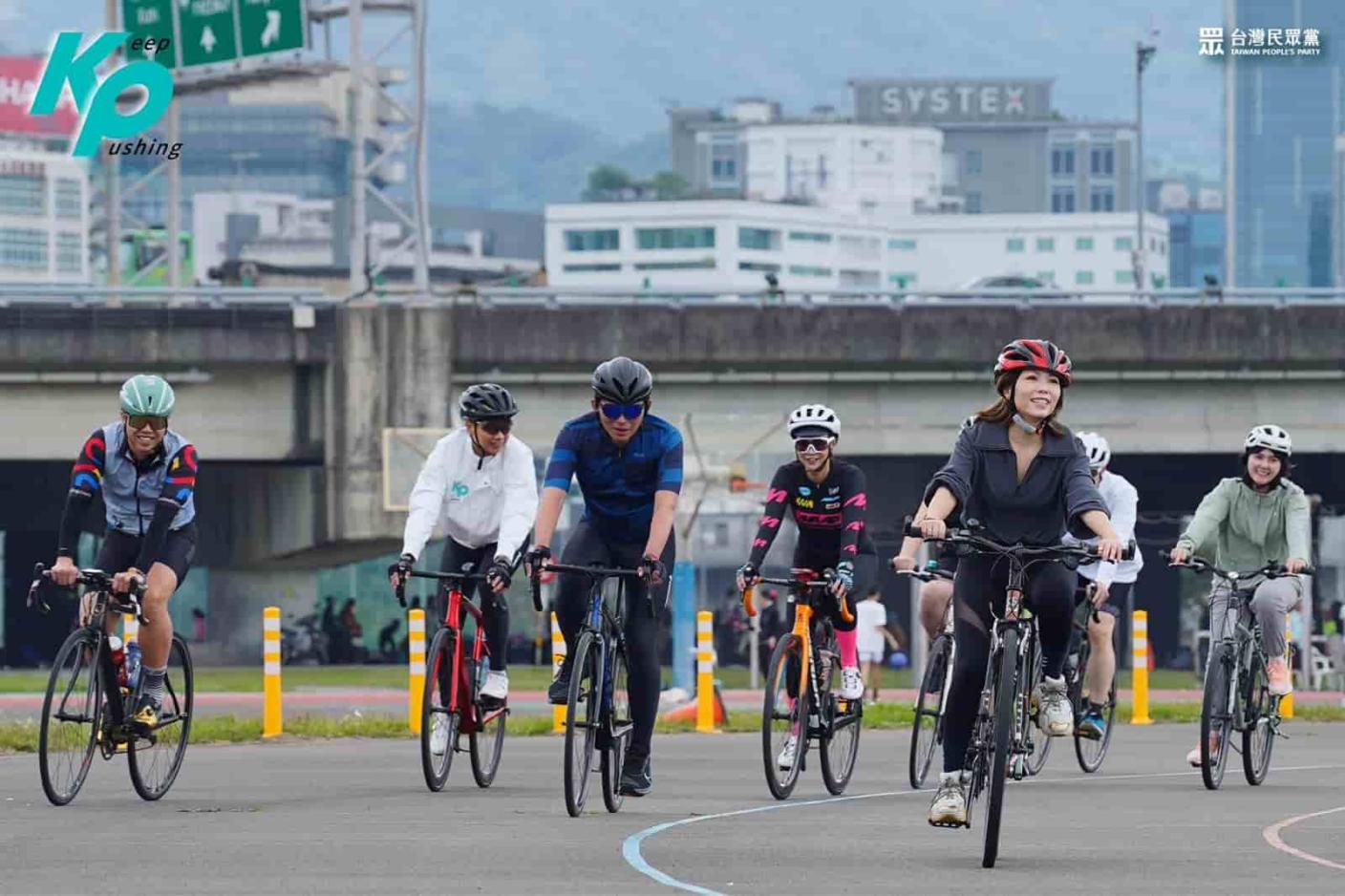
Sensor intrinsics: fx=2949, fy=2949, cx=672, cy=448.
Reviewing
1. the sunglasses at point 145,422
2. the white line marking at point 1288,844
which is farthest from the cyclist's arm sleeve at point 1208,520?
the sunglasses at point 145,422

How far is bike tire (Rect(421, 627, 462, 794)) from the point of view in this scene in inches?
515

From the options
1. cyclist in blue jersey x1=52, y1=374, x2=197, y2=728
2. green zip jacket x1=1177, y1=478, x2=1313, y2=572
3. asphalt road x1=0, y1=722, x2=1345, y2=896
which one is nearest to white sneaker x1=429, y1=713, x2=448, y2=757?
asphalt road x1=0, y1=722, x2=1345, y2=896

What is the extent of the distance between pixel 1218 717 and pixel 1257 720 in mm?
475

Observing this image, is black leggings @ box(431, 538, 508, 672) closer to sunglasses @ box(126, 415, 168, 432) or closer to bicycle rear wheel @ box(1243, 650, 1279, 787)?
sunglasses @ box(126, 415, 168, 432)

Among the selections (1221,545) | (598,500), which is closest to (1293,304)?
(1221,545)

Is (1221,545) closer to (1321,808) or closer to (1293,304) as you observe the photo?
(1321,808)

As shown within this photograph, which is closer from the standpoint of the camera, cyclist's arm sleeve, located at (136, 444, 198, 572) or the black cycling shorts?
cyclist's arm sleeve, located at (136, 444, 198, 572)

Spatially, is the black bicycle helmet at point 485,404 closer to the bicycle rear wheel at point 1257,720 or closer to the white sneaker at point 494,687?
the white sneaker at point 494,687

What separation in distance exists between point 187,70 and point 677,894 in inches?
1943

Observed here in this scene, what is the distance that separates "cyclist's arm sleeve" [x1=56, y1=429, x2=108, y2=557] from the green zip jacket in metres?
5.39

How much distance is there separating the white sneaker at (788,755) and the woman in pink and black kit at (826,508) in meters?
0.56

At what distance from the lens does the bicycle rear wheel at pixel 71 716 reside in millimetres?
12500

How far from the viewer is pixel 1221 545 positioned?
15031 millimetres

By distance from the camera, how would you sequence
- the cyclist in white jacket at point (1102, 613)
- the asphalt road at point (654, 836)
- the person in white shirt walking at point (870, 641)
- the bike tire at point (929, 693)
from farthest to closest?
the person in white shirt walking at point (870, 641) → the cyclist in white jacket at point (1102, 613) → the bike tire at point (929, 693) → the asphalt road at point (654, 836)
